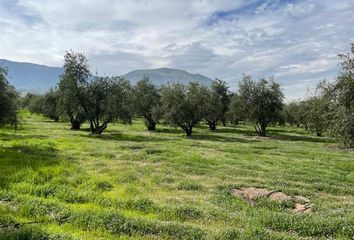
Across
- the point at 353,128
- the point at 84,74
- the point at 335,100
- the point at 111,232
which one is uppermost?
the point at 84,74

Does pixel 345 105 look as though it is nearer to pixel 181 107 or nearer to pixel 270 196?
pixel 270 196

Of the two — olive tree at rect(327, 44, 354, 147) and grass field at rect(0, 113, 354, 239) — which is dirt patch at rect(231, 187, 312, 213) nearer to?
grass field at rect(0, 113, 354, 239)

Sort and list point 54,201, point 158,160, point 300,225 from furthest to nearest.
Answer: point 158,160, point 54,201, point 300,225

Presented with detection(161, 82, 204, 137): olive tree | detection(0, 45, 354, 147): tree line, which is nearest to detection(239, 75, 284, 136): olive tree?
detection(0, 45, 354, 147): tree line

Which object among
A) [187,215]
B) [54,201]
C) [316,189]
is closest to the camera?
[187,215]

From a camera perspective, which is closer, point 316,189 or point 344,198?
point 344,198

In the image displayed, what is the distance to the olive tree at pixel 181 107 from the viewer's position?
62281 millimetres

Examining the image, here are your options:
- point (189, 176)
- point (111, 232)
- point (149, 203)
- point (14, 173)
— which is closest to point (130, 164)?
point (189, 176)

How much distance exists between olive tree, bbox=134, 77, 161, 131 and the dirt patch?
53.6 metres

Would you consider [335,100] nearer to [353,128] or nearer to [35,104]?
[353,128]

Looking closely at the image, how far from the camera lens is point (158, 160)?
2812 centimetres

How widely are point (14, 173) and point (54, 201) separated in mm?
6912

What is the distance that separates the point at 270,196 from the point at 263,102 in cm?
5507

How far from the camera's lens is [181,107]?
205ft
